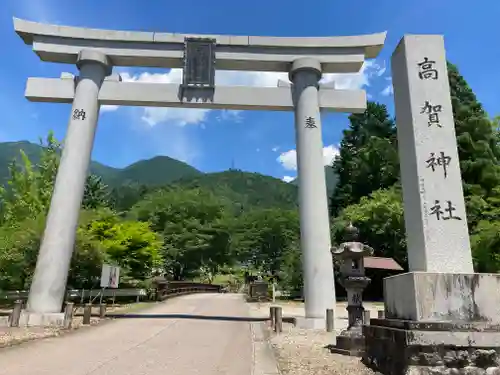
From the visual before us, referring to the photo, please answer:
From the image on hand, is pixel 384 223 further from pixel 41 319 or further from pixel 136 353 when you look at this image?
pixel 136 353

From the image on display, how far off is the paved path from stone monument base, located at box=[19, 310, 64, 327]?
52.7 inches

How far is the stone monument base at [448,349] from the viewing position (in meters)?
4.33

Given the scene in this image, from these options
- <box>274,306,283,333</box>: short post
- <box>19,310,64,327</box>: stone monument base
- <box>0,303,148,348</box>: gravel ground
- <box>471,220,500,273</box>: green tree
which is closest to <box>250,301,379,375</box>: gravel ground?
<box>274,306,283,333</box>: short post

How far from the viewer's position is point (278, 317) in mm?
10594

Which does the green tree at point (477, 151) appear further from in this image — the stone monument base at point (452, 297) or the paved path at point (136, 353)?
the stone monument base at point (452, 297)

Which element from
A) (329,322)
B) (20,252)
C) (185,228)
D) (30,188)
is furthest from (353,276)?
(185,228)

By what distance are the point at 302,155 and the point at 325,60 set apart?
3.54 m

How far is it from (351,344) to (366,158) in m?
29.4

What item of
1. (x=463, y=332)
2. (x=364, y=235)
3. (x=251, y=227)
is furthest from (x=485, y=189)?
(x=251, y=227)

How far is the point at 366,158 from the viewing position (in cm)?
3478

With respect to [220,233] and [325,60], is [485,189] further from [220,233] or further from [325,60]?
[220,233]

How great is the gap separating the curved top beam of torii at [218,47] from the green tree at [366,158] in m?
20.2

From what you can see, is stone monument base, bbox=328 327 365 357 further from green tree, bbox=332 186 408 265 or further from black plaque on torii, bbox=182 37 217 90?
green tree, bbox=332 186 408 265

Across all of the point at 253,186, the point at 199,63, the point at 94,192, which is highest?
the point at 253,186
